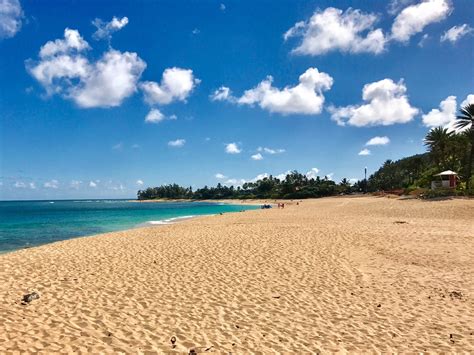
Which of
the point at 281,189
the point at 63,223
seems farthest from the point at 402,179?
the point at 63,223

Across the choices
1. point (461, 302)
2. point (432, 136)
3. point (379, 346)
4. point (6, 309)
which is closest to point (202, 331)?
point (379, 346)

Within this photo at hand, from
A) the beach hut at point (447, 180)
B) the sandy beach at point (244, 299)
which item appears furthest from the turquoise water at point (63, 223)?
the beach hut at point (447, 180)

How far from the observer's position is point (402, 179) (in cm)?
9662

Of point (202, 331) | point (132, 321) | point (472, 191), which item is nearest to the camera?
point (202, 331)

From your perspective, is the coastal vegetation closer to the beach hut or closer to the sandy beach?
the beach hut

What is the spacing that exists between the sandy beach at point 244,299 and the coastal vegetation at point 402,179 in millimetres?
35467

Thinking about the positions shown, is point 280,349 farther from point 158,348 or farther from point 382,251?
point 382,251

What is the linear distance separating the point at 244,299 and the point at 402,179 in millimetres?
101465

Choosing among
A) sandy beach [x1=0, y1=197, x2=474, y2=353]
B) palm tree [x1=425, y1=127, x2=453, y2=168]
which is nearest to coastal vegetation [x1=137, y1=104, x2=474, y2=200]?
palm tree [x1=425, y1=127, x2=453, y2=168]

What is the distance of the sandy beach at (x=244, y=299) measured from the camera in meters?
5.85

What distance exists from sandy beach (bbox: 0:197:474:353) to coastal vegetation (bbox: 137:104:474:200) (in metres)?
35.5

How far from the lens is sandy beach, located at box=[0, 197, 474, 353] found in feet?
19.2

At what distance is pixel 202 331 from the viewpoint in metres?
6.27

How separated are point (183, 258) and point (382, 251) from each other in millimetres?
8418
